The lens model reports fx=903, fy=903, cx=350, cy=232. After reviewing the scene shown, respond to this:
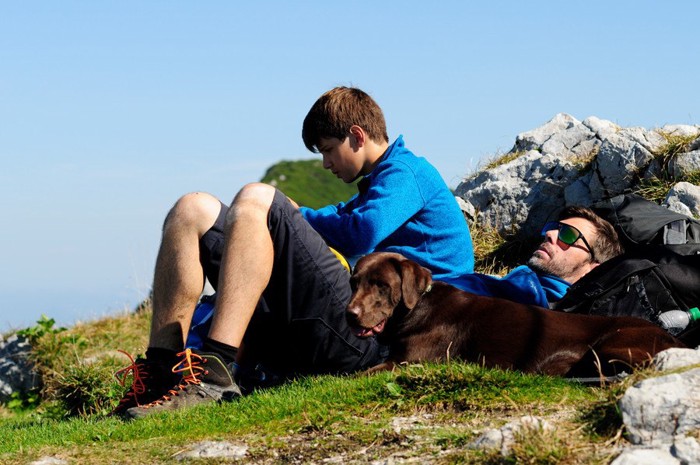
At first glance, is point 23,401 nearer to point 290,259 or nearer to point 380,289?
point 290,259

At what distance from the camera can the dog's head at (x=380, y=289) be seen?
5559 mm

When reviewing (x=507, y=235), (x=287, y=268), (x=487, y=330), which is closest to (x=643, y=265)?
(x=487, y=330)

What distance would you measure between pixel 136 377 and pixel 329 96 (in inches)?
96.9

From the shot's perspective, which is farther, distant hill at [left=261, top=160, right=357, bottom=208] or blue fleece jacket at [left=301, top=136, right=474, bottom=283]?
distant hill at [left=261, top=160, right=357, bottom=208]

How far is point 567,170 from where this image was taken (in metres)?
12.2

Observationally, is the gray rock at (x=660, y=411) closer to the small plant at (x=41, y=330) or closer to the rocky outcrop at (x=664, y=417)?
the rocky outcrop at (x=664, y=417)

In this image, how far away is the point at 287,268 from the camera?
570cm

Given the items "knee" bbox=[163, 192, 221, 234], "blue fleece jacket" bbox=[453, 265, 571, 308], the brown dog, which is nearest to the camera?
the brown dog

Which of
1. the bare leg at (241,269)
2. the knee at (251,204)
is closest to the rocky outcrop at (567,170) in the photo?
the knee at (251,204)

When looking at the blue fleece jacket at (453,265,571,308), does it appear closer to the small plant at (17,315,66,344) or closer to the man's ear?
the man's ear

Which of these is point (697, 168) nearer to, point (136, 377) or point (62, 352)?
point (136, 377)

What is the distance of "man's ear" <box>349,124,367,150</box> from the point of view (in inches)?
258

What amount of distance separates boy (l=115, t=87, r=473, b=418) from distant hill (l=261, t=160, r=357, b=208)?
111 m

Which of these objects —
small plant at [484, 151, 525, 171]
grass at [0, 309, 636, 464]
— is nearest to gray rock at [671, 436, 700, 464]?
grass at [0, 309, 636, 464]
